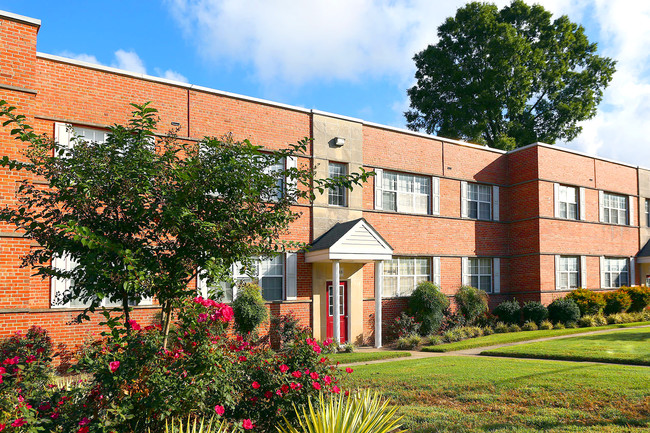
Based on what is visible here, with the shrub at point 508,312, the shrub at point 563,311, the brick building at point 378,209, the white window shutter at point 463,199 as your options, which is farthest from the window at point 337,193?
the shrub at point 563,311

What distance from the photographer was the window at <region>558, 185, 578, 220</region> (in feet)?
81.9

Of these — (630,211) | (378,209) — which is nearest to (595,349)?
(378,209)

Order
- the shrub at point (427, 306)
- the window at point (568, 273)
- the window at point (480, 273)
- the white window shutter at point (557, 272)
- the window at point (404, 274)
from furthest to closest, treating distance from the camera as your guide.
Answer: the window at point (568, 273), the white window shutter at point (557, 272), the window at point (480, 273), the window at point (404, 274), the shrub at point (427, 306)

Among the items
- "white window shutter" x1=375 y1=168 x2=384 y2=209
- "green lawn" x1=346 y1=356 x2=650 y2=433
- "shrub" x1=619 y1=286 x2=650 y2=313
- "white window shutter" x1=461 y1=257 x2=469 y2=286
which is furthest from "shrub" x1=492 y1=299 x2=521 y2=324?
"green lawn" x1=346 y1=356 x2=650 y2=433

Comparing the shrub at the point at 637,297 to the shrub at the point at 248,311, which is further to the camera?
the shrub at the point at 637,297

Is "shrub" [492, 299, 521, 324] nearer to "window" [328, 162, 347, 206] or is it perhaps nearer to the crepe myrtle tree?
"window" [328, 162, 347, 206]

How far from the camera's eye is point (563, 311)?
22.3m

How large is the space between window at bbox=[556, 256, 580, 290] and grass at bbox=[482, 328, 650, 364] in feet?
22.8

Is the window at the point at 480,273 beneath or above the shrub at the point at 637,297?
above

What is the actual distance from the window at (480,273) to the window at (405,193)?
369cm

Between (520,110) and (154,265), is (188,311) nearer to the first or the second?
(154,265)

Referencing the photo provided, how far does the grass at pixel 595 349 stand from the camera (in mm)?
12906

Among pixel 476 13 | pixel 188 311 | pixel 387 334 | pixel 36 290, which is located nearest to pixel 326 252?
pixel 387 334

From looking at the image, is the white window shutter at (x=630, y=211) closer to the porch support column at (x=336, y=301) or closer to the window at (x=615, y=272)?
the window at (x=615, y=272)
